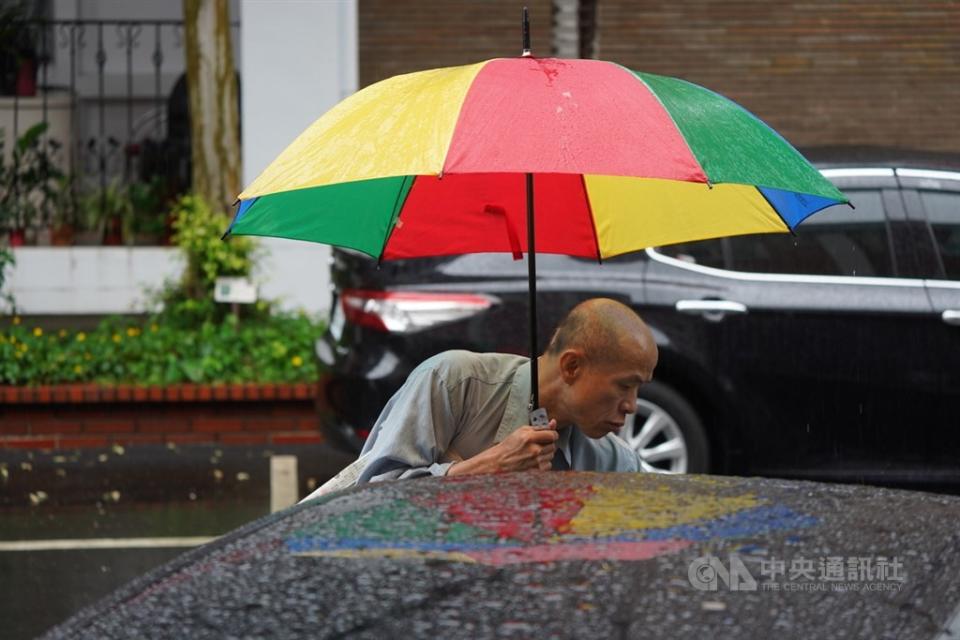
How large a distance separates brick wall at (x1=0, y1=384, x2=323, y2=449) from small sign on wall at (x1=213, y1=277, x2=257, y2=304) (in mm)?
1104

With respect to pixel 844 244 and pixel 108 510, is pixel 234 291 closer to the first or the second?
pixel 108 510

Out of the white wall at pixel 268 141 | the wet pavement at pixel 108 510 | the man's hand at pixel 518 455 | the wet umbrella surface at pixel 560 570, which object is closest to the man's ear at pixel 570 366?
the man's hand at pixel 518 455

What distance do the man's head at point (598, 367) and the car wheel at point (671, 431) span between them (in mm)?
3895

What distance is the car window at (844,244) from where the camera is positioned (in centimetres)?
743

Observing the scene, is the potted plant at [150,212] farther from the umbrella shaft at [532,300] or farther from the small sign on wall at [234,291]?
the umbrella shaft at [532,300]

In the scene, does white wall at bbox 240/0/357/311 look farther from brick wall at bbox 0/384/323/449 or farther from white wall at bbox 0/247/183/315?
brick wall at bbox 0/384/323/449

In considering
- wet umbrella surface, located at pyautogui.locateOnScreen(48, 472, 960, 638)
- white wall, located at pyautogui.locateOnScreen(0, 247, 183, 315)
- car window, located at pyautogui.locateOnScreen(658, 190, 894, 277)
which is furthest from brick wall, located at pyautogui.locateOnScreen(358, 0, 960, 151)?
wet umbrella surface, located at pyautogui.locateOnScreen(48, 472, 960, 638)

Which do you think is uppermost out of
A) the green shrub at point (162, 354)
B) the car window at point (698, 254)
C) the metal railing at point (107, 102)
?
the metal railing at point (107, 102)

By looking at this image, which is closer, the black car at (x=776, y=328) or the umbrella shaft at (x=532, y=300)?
the umbrella shaft at (x=532, y=300)

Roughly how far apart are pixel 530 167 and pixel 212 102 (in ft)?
26.6

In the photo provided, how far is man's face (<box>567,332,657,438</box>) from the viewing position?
363 cm

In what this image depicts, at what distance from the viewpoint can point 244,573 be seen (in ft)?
7.70

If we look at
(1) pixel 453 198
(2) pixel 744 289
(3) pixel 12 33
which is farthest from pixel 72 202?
(1) pixel 453 198

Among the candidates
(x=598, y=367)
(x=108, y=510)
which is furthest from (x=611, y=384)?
(x=108, y=510)
